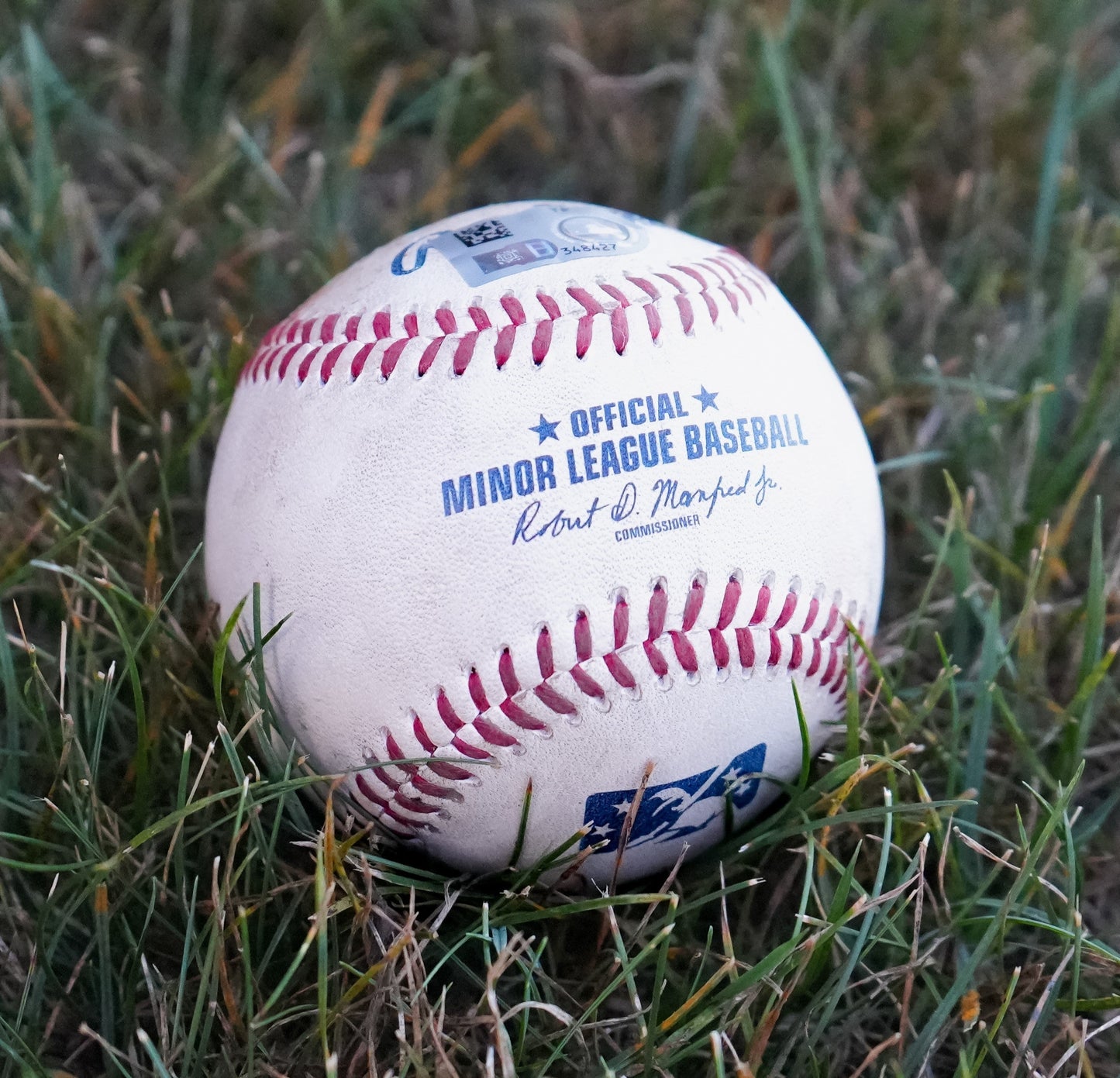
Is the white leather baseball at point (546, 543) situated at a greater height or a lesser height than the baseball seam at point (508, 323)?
lesser

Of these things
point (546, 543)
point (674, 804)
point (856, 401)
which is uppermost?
point (546, 543)
